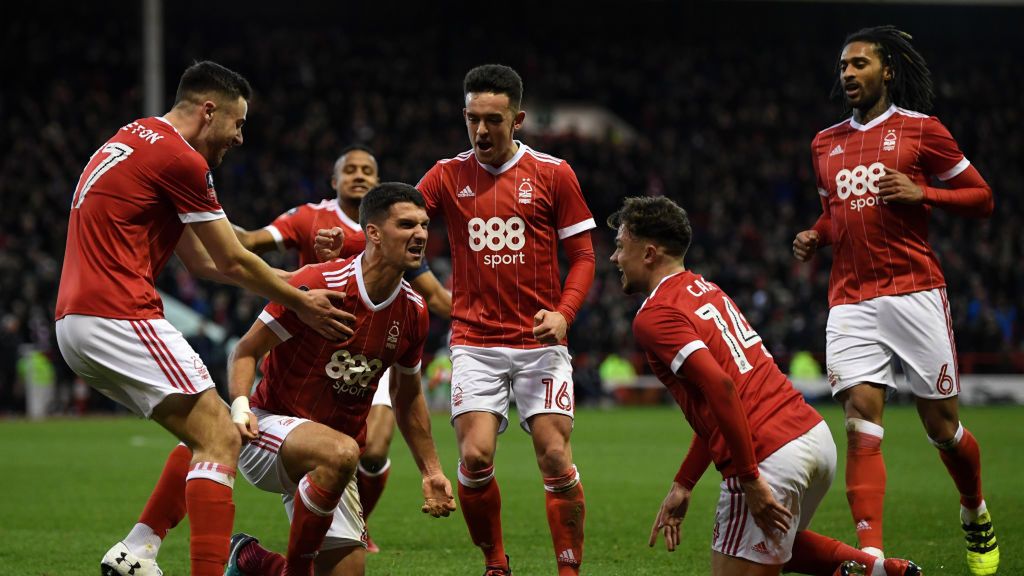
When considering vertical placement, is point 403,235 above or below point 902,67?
below

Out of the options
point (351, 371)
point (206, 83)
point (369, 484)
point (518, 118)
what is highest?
point (206, 83)

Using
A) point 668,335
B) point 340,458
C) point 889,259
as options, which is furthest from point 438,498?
point 889,259

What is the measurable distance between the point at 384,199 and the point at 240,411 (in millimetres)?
1185

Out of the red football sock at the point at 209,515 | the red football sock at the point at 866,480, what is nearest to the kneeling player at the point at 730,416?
the red football sock at the point at 866,480

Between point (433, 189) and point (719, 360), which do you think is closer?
point (719, 360)

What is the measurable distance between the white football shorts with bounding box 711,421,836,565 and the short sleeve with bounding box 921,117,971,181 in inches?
90.3

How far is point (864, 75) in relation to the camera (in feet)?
21.7

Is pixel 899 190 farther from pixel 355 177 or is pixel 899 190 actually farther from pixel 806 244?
pixel 355 177

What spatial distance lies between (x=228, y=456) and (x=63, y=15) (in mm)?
29796

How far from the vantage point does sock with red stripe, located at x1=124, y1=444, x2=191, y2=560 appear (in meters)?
5.79

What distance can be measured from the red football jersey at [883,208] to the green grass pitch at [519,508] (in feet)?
4.99

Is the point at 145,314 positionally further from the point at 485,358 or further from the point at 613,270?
the point at 613,270

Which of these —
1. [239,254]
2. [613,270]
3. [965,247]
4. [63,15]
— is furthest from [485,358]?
[63,15]

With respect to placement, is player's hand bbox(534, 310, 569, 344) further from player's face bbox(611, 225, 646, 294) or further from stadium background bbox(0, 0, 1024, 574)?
stadium background bbox(0, 0, 1024, 574)
